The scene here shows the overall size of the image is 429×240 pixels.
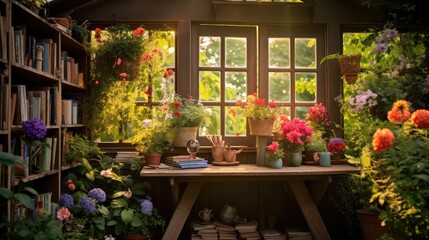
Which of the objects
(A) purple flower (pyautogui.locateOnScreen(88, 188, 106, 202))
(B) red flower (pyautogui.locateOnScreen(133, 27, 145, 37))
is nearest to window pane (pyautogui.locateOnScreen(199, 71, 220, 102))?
(B) red flower (pyautogui.locateOnScreen(133, 27, 145, 37))

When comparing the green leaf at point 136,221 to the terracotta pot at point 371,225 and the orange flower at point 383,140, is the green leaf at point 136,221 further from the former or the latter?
the orange flower at point 383,140

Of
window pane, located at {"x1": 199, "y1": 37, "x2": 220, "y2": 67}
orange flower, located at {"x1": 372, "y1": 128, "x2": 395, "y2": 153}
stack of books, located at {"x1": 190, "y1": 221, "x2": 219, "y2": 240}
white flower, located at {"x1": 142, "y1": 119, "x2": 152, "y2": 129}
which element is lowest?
stack of books, located at {"x1": 190, "y1": 221, "x2": 219, "y2": 240}

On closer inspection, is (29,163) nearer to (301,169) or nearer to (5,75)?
(5,75)

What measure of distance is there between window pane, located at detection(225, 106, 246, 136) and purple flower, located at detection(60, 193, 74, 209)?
1.73 m

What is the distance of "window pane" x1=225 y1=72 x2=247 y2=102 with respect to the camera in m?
4.52

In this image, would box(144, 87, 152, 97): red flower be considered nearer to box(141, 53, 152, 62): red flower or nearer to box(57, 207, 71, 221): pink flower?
A: box(141, 53, 152, 62): red flower

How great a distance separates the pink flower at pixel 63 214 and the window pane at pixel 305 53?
2.74m

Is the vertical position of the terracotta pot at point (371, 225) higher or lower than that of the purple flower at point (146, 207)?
lower

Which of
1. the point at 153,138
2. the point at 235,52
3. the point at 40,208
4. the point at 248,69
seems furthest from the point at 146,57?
the point at 40,208

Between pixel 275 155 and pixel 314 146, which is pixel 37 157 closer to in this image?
pixel 275 155

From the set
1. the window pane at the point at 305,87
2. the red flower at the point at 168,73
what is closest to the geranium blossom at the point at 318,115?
the window pane at the point at 305,87

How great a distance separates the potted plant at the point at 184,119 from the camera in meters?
4.09

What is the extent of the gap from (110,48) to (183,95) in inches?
34.4

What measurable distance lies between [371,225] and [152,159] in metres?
2.08
